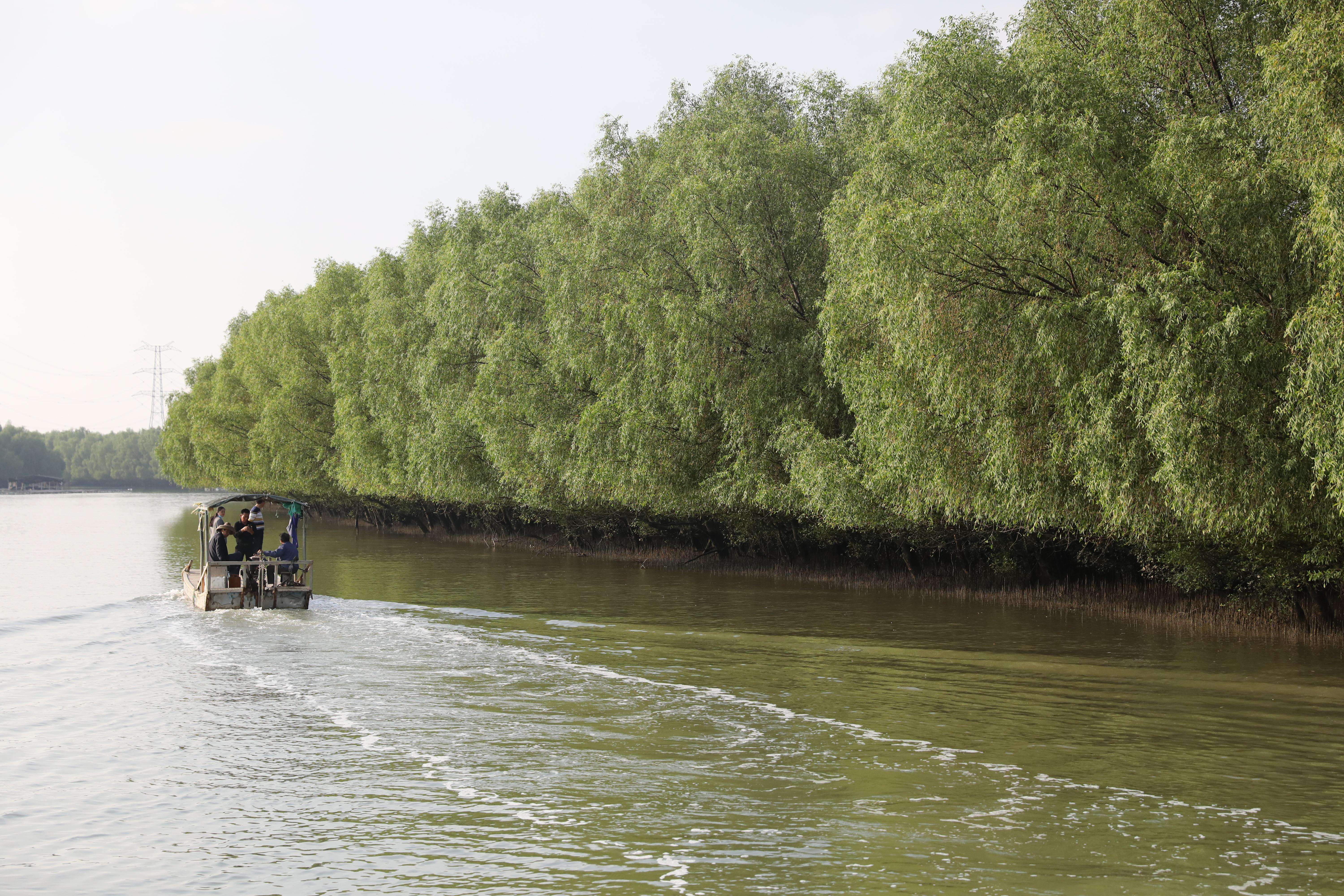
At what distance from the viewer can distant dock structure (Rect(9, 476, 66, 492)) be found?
181m

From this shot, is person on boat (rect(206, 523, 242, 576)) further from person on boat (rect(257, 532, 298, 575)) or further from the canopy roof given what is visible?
person on boat (rect(257, 532, 298, 575))

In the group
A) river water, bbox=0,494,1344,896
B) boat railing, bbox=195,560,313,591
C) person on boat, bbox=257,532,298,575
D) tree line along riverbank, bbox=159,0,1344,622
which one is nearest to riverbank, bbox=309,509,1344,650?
tree line along riverbank, bbox=159,0,1344,622

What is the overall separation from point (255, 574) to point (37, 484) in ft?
627

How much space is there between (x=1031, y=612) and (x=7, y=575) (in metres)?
30.9

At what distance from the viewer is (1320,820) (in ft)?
31.6

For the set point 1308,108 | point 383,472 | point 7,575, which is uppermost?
point 1308,108

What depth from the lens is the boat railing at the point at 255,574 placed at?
25203 mm

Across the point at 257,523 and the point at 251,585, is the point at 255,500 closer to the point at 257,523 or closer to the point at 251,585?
the point at 257,523

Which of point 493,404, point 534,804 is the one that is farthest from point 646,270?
point 534,804

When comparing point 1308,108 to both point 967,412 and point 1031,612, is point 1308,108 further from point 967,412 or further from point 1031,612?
point 1031,612

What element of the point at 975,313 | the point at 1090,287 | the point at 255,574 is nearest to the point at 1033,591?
the point at 975,313

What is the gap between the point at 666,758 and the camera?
11938 millimetres

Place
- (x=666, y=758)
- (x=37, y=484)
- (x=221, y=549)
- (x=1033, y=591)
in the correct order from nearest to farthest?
(x=666, y=758)
(x=221, y=549)
(x=1033, y=591)
(x=37, y=484)

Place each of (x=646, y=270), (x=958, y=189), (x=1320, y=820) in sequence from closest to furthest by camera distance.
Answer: (x=1320, y=820) → (x=958, y=189) → (x=646, y=270)
